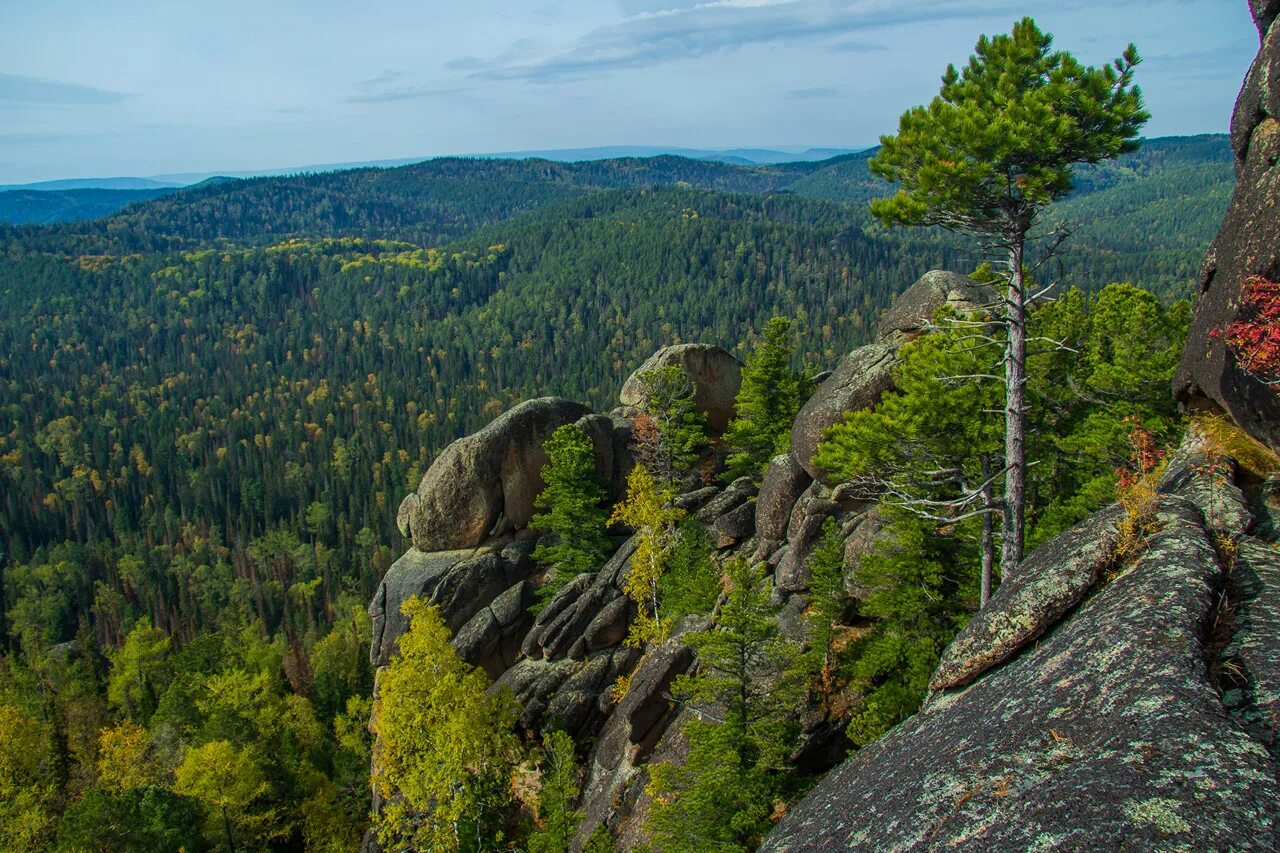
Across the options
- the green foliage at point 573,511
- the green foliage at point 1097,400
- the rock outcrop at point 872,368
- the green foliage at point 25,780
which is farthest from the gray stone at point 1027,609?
the green foliage at point 25,780

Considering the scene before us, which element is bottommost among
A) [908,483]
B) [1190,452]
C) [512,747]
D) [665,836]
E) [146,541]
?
[146,541]

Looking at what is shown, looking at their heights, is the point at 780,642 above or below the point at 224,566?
above

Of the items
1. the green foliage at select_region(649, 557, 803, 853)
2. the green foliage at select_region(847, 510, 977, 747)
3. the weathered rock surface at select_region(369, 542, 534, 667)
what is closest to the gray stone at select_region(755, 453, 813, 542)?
the green foliage at select_region(847, 510, 977, 747)

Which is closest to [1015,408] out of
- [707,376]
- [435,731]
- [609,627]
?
Answer: [435,731]

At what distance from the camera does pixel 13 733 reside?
46.8 m

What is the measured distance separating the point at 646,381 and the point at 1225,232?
86.2ft

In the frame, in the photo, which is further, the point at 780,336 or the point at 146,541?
the point at 146,541

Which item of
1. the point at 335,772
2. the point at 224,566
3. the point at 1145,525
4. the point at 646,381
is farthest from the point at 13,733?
the point at 224,566

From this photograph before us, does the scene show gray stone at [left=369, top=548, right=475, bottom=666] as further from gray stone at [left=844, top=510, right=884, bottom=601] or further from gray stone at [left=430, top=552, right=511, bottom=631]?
gray stone at [left=844, top=510, right=884, bottom=601]

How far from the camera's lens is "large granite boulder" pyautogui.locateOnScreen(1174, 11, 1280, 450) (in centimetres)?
1334

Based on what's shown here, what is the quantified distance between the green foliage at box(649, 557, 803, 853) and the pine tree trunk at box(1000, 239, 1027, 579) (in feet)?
18.8

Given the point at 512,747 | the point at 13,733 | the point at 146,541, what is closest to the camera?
the point at 512,747

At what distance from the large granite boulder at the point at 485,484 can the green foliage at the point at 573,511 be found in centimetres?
368

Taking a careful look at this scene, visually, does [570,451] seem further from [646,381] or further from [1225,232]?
[1225,232]
